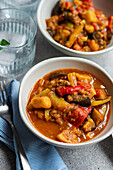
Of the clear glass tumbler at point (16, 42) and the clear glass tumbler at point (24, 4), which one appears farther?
the clear glass tumbler at point (24, 4)

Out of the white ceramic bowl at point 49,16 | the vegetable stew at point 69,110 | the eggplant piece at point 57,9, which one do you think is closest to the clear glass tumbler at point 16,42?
the white ceramic bowl at point 49,16

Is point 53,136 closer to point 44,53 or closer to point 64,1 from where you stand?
point 44,53

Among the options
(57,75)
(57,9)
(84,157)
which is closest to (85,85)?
(57,75)

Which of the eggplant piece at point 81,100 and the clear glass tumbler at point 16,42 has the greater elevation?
the clear glass tumbler at point 16,42

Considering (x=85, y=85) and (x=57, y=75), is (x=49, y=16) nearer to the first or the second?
(x=57, y=75)

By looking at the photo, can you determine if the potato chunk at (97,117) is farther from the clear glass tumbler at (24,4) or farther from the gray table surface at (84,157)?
the clear glass tumbler at (24,4)

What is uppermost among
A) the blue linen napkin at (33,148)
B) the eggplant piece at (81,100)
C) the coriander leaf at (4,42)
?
the coriander leaf at (4,42)

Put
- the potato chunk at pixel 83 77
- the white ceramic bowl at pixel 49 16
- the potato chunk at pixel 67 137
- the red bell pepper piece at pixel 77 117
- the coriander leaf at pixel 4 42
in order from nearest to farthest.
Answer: the potato chunk at pixel 67 137, the red bell pepper piece at pixel 77 117, the potato chunk at pixel 83 77, the white ceramic bowl at pixel 49 16, the coriander leaf at pixel 4 42
